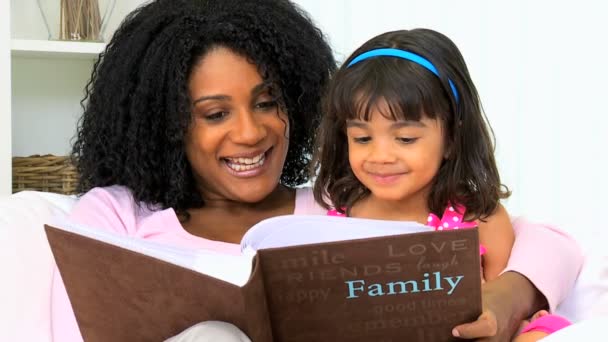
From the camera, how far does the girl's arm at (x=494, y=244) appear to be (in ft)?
5.13

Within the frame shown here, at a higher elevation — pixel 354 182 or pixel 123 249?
pixel 123 249

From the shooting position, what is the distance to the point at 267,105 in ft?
5.88

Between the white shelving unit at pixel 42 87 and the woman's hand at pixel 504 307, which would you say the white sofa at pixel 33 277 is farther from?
the white shelving unit at pixel 42 87

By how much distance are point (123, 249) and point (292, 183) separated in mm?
999

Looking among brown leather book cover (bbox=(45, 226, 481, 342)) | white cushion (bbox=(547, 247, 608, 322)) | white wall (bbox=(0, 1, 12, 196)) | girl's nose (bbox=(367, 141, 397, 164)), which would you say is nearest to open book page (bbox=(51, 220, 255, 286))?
brown leather book cover (bbox=(45, 226, 481, 342))

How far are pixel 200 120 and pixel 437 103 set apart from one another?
48 centimetres

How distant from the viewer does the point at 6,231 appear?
1.82 m

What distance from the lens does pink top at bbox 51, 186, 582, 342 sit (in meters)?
1.50

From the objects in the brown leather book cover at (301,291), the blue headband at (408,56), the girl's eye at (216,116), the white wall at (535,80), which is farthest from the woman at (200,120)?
the white wall at (535,80)

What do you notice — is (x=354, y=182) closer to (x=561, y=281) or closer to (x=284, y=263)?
(x=561, y=281)

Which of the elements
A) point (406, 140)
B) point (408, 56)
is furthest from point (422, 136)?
point (408, 56)

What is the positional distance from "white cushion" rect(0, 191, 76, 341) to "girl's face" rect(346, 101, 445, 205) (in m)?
0.64

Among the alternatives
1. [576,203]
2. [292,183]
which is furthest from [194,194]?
[576,203]

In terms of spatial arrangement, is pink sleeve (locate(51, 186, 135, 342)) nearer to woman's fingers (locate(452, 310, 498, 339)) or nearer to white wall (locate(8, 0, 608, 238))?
woman's fingers (locate(452, 310, 498, 339))
